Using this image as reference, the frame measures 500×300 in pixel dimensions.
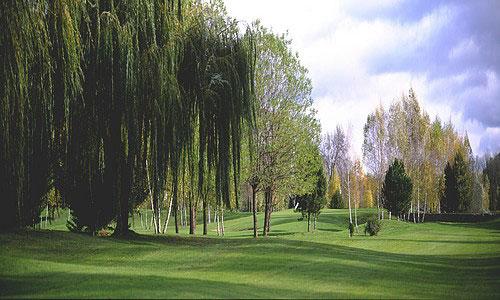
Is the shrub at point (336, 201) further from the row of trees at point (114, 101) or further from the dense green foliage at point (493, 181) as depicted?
the row of trees at point (114, 101)

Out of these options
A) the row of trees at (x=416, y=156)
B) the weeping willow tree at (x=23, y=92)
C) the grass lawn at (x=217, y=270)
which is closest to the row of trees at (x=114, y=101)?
the weeping willow tree at (x=23, y=92)

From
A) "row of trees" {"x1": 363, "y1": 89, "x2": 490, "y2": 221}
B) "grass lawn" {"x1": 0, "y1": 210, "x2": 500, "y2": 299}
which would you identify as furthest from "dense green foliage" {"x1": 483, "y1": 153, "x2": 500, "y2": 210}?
"grass lawn" {"x1": 0, "y1": 210, "x2": 500, "y2": 299}

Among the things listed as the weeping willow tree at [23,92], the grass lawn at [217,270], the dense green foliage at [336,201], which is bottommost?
the grass lawn at [217,270]

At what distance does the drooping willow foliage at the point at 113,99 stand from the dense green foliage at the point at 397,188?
3413 centimetres

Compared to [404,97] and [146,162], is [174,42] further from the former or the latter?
[404,97]

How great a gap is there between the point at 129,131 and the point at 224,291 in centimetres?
948

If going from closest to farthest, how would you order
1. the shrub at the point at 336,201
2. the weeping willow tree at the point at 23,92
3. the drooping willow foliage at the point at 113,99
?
the weeping willow tree at the point at 23,92, the drooping willow foliage at the point at 113,99, the shrub at the point at 336,201

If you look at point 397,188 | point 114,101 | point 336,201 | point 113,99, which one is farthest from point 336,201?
point 113,99

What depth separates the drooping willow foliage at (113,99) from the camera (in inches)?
648

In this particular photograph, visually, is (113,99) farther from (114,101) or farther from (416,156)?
(416,156)

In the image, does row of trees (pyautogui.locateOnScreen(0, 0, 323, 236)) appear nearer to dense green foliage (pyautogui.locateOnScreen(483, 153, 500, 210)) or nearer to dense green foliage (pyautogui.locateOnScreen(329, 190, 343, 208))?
dense green foliage (pyautogui.locateOnScreen(329, 190, 343, 208))

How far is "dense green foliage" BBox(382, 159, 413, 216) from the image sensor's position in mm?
54094

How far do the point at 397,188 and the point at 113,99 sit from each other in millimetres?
39754

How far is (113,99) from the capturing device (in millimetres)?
19453
